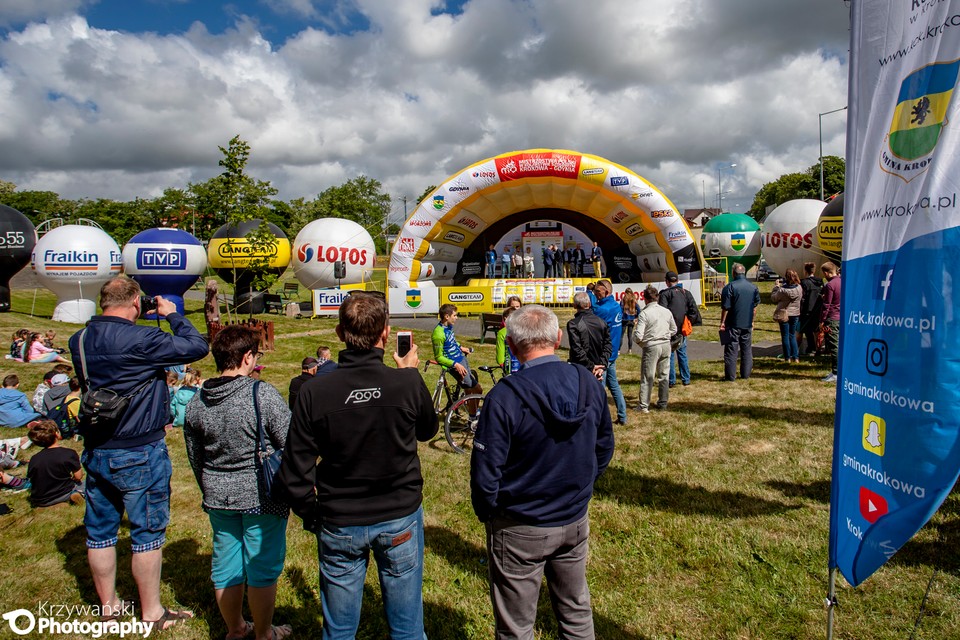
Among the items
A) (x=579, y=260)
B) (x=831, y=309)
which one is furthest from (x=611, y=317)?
(x=579, y=260)

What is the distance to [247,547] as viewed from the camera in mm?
2797

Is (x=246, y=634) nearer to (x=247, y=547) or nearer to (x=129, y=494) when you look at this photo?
(x=247, y=547)

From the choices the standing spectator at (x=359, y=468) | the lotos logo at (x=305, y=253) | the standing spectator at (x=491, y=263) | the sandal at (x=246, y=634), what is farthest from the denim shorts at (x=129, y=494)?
the standing spectator at (x=491, y=263)

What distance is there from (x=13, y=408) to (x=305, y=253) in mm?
13976

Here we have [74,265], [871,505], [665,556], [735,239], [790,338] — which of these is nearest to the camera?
[871,505]

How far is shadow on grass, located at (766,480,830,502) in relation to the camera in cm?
480

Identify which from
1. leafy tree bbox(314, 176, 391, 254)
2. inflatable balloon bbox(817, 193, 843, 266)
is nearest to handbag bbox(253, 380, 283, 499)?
inflatable balloon bbox(817, 193, 843, 266)

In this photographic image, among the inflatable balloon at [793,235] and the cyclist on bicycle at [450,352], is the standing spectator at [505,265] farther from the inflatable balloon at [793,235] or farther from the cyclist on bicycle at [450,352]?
the cyclist on bicycle at [450,352]

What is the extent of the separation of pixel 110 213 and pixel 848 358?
75.3 m

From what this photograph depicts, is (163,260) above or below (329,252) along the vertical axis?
below

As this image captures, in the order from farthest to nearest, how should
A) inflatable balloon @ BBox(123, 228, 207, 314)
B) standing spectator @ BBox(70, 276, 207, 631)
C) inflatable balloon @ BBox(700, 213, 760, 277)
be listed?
inflatable balloon @ BBox(700, 213, 760, 277) → inflatable balloon @ BBox(123, 228, 207, 314) → standing spectator @ BBox(70, 276, 207, 631)

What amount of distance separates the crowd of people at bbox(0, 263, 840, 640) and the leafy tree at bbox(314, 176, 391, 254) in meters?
69.3

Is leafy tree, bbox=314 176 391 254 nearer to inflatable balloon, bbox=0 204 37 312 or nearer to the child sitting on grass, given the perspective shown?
inflatable balloon, bbox=0 204 37 312

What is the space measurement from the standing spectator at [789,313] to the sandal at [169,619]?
9.81 metres
